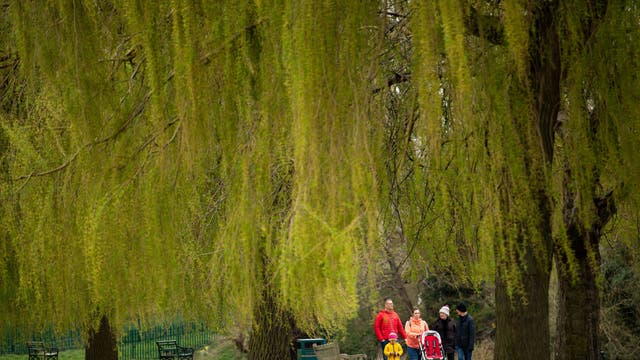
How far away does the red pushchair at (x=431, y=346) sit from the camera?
1253 centimetres

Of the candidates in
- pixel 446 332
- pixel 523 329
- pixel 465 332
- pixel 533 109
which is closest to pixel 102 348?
pixel 446 332

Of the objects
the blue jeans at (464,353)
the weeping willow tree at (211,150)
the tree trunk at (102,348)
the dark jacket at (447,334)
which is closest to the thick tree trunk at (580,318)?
the blue jeans at (464,353)

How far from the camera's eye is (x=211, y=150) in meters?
5.03

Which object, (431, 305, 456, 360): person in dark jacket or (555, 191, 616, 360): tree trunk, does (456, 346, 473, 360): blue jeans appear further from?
(555, 191, 616, 360): tree trunk

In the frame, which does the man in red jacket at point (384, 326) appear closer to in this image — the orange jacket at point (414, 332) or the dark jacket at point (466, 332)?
the orange jacket at point (414, 332)

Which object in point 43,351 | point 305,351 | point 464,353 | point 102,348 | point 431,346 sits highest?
point 43,351

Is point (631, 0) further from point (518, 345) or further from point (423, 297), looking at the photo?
point (423, 297)

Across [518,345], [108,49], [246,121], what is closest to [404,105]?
[518,345]

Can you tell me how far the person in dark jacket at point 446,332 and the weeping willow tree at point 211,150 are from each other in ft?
24.8

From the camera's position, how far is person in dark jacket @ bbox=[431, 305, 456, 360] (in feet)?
43.6

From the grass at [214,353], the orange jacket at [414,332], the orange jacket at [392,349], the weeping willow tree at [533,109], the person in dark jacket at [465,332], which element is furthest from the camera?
the grass at [214,353]

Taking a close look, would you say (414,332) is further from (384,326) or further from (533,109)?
(533,109)

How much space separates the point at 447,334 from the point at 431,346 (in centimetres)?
49

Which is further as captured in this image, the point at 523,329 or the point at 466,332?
the point at 466,332
